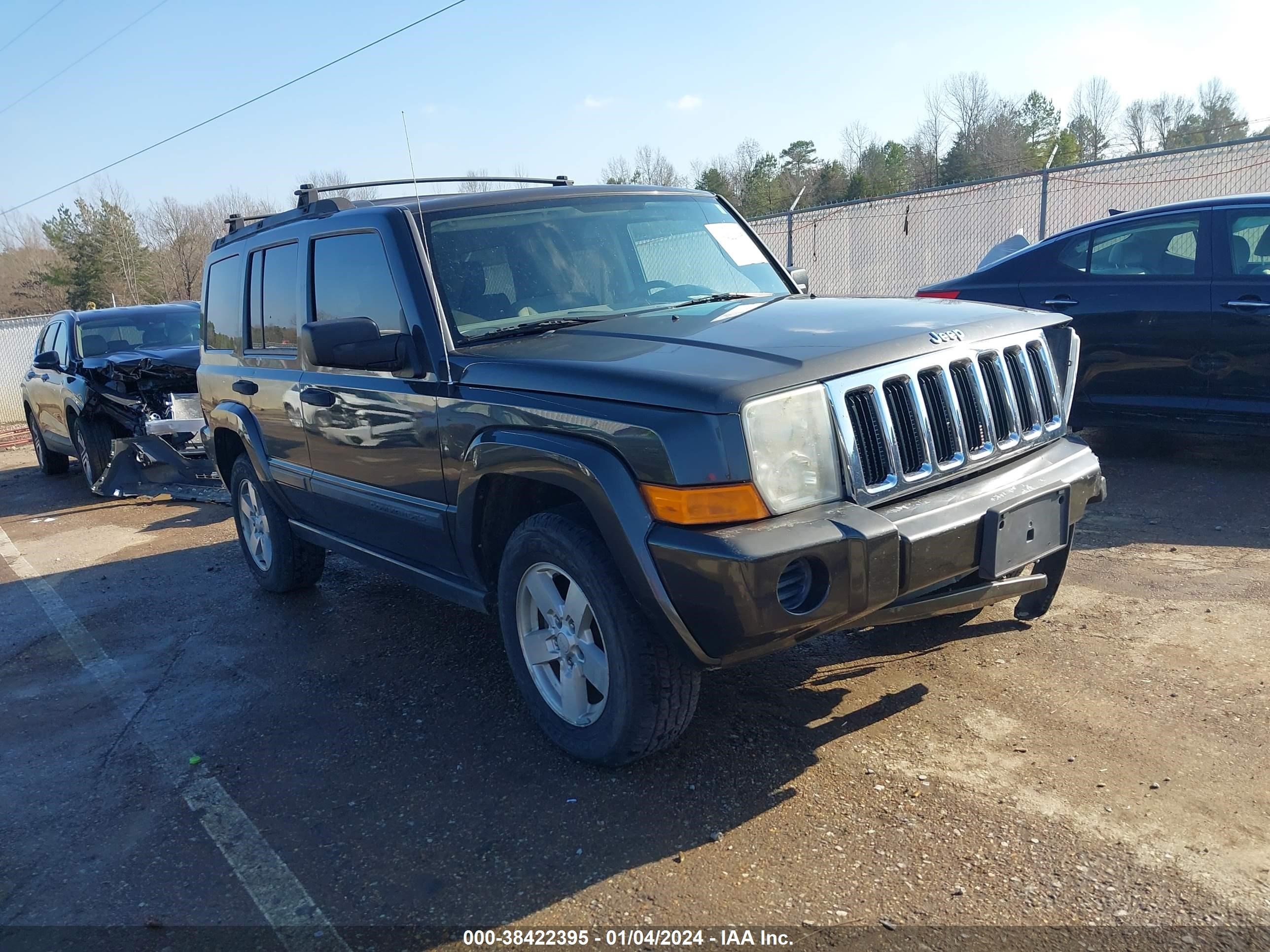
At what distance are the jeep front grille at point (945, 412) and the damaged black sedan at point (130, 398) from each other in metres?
7.58

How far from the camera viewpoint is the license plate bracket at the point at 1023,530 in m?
3.15

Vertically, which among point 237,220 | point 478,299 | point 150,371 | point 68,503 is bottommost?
point 68,503

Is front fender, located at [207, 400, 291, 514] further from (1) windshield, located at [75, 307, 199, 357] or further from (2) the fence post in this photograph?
(2) the fence post

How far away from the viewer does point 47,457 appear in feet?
39.6

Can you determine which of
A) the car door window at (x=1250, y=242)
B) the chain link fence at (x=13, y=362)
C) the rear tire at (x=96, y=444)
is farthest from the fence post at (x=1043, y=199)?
the chain link fence at (x=13, y=362)

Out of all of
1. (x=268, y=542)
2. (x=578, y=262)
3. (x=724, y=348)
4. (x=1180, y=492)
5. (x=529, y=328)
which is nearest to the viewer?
(x=724, y=348)

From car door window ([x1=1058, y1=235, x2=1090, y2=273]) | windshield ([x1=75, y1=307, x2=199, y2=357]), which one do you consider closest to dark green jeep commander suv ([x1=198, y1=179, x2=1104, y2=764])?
car door window ([x1=1058, y1=235, x2=1090, y2=273])

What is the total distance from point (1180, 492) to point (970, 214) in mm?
10343

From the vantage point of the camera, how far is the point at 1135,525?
5762mm

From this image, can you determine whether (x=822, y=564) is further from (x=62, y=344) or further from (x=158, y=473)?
(x=62, y=344)

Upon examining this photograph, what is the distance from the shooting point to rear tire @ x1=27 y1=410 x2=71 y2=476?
11992 millimetres

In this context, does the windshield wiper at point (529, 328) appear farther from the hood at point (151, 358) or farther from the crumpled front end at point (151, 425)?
the hood at point (151, 358)

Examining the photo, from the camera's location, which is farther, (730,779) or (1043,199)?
(1043,199)

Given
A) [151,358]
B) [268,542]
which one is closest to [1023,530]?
[268,542]
